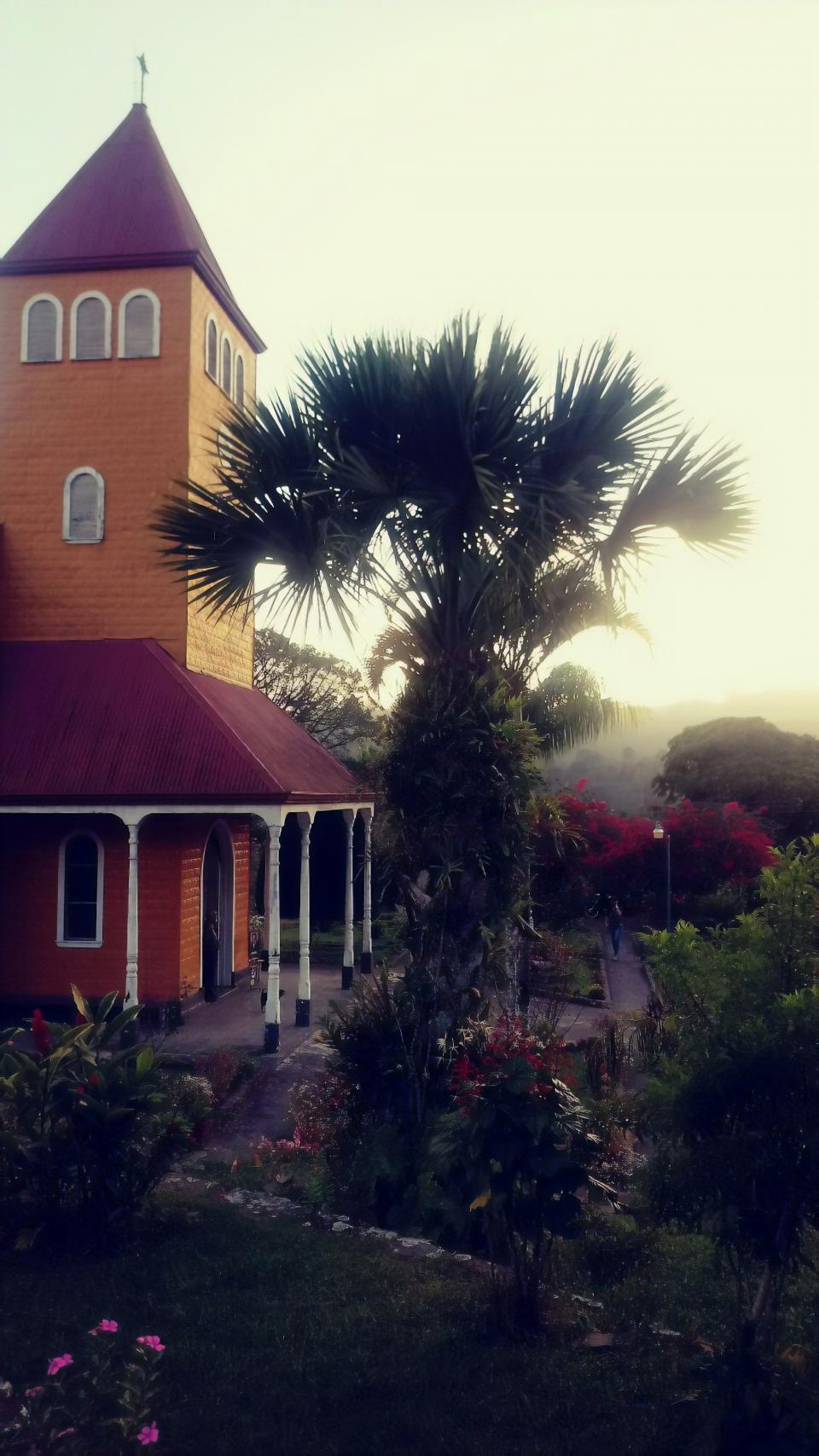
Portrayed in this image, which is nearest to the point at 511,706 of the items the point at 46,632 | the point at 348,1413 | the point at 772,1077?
the point at 772,1077

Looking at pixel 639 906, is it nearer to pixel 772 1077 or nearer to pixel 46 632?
pixel 46 632

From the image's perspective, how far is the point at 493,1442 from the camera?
4.96m

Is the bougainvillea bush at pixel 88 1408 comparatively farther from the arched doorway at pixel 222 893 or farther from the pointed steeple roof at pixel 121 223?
the pointed steeple roof at pixel 121 223

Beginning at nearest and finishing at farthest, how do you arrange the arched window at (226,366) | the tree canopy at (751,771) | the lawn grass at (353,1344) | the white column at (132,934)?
1. the lawn grass at (353,1344)
2. the white column at (132,934)
3. the arched window at (226,366)
4. the tree canopy at (751,771)

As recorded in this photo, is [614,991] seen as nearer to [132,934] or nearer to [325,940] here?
[325,940]

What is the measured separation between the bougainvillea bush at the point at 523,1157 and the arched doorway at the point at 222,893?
12.3m

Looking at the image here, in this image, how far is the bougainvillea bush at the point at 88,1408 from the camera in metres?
4.77

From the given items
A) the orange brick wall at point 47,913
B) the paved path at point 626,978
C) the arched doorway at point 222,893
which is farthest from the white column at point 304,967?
the paved path at point 626,978

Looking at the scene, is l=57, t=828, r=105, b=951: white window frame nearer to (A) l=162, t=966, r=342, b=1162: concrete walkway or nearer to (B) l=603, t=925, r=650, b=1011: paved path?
(A) l=162, t=966, r=342, b=1162: concrete walkway

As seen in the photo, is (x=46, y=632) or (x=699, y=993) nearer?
(x=699, y=993)

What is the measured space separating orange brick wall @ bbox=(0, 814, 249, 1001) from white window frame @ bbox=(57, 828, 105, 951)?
0.17 feet

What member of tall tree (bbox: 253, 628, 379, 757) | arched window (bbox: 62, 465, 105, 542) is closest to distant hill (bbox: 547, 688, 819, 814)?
tall tree (bbox: 253, 628, 379, 757)

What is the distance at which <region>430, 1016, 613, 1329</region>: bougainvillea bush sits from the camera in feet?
20.3

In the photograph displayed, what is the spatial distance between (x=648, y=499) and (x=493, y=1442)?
304 inches
